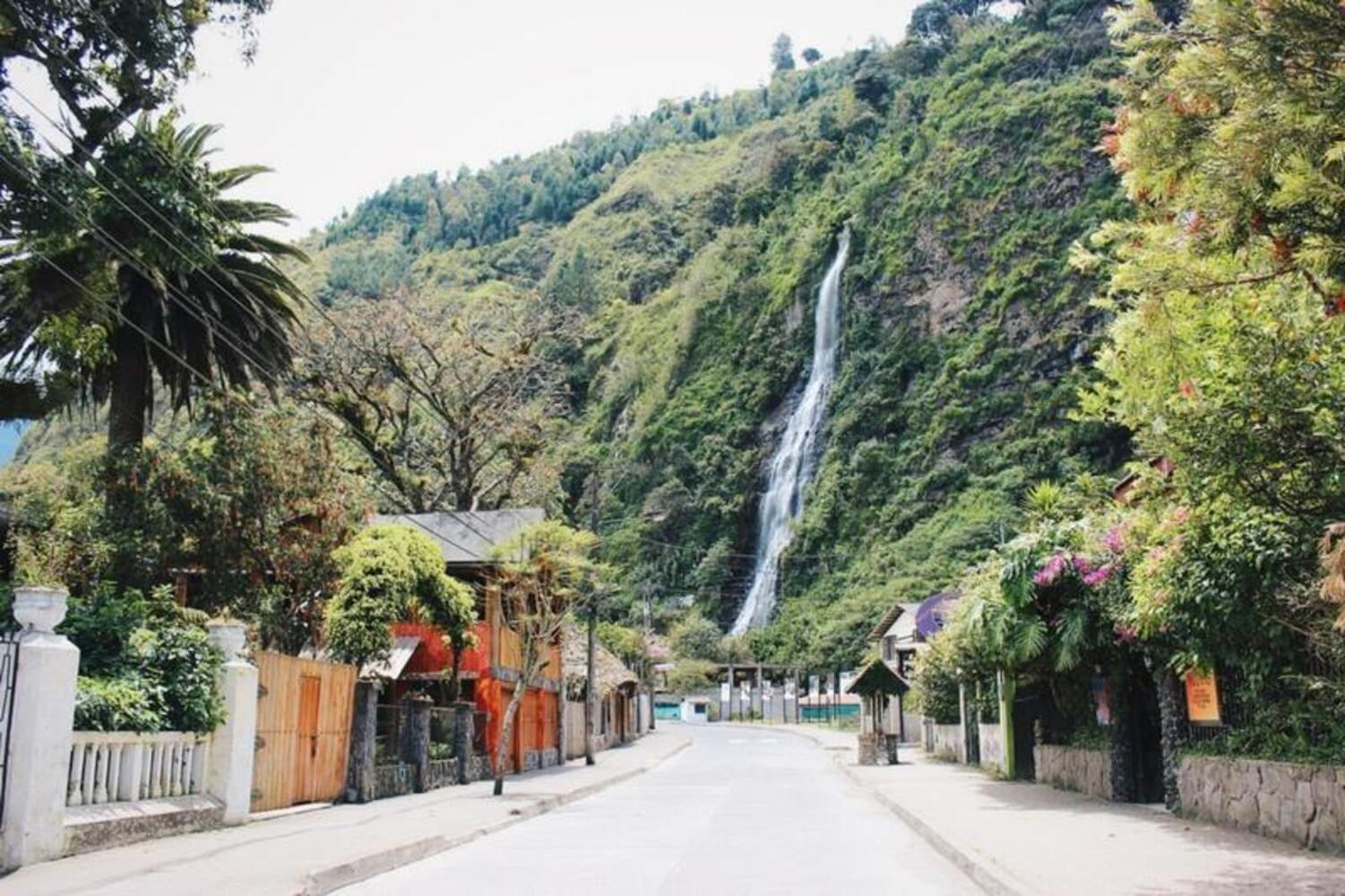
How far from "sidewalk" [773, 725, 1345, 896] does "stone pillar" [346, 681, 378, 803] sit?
28.6ft

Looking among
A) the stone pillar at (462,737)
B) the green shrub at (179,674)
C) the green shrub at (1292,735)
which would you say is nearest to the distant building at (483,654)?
the stone pillar at (462,737)

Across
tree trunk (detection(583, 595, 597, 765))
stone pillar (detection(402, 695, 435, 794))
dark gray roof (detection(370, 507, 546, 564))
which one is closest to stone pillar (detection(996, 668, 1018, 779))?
stone pillar (detection(402, 695, 435, 794))

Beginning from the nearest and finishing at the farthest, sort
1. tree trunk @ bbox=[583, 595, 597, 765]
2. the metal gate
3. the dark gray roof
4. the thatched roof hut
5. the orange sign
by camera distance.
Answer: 1. the metal gate
2. the orange sign
3. the dark gray roof
4. tree trunk @ bbox=[583, 595, 597, 765]
5. the thatched roof hut

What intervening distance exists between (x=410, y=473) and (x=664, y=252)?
100481mm

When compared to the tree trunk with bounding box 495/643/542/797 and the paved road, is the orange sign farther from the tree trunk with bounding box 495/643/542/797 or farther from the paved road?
the tree trunk with bounding box 495/643/542/797

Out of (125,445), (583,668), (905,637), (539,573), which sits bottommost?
(583,668)

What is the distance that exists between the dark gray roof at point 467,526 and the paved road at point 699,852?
9.64 m

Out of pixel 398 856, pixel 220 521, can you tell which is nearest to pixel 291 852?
pixel 398 856

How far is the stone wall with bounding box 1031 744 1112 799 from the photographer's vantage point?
19.2 metres

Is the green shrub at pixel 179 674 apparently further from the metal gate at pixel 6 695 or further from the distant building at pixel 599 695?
the distant building at pixel 599 695

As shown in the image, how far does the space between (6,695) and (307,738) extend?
7.93 metres

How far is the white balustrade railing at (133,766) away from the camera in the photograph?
11.8m

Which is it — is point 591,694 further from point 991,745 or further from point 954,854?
point 954,854

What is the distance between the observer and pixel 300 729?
58.3 feet
